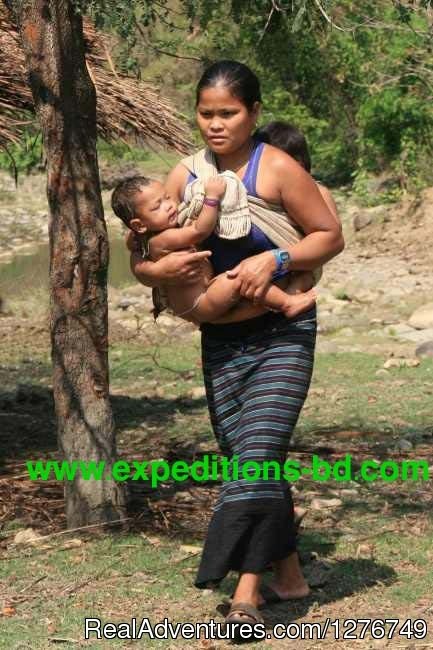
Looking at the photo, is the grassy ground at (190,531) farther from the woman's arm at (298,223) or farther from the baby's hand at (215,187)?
the baby's hand at (215,187)

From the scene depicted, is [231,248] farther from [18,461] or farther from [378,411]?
[378,411]

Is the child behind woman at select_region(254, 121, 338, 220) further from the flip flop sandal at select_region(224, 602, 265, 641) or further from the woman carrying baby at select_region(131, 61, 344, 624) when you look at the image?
the flip flop sandal at select_region(224, 602, 265, 641)

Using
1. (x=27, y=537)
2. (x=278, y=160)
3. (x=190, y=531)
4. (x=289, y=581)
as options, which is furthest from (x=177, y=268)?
(x=27, y=537)

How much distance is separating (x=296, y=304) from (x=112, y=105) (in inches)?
116

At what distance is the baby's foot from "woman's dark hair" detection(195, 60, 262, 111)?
641 millimetres

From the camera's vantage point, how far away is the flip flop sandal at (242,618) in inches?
156

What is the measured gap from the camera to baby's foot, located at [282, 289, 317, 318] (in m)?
4.04

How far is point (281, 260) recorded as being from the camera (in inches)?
158

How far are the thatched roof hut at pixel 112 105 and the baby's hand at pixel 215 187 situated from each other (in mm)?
2708

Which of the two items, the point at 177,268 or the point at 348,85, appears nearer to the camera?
the point at 177,268

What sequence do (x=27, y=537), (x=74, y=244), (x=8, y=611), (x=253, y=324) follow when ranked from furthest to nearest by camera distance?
(x=27, y=537) → (x=74, y=244) → (x=8, y=611) → (x=253, y=324)

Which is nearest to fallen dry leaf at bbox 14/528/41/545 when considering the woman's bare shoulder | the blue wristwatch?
the blue wristwatch

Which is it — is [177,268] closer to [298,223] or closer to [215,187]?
[215,187]

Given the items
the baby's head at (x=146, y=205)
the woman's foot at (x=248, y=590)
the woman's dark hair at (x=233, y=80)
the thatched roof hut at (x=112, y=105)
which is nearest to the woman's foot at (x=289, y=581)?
the woman's foot at (x=248, y=590)
